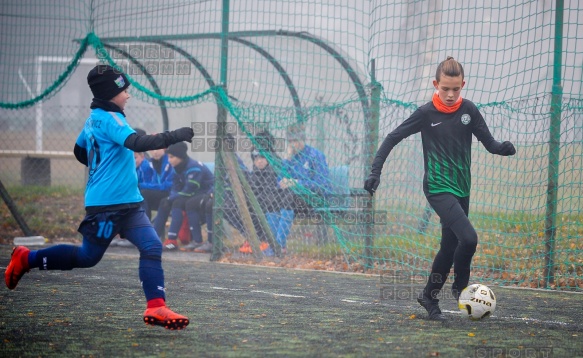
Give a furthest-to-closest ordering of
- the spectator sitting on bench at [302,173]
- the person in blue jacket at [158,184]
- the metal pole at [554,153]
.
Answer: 1. the person in blue jacket at [158,184]
2. the spectator sitting on bench at [302,173]
3. the metal pole at [554,153]

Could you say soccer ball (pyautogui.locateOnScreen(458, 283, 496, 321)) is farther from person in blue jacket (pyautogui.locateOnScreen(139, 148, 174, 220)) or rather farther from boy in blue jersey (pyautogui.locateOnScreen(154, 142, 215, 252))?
person in blue jacket (pyautogui.locateOnScreen(139, 148, 174, 220))

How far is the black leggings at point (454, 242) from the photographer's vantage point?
5.68 metres

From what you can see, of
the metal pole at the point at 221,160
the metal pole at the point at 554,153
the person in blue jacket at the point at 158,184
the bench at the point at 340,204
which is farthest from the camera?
the person in blue jacket at the point at 158,184

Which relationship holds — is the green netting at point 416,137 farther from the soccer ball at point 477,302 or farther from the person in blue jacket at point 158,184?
the soccer ball at point 477,302

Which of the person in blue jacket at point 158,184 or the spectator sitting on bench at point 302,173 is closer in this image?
the spectator sitting on bench at point 302,173

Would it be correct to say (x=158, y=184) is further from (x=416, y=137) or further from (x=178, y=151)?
(x=416, y=137)

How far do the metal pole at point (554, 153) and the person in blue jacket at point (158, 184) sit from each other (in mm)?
5398

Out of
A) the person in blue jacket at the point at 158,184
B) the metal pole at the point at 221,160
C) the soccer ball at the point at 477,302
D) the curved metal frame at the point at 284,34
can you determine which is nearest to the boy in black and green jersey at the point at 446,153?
the soccer ball at the point at 477,302

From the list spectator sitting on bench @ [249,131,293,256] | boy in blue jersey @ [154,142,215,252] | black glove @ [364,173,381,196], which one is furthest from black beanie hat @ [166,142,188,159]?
black glove @ [364,173,381,196]

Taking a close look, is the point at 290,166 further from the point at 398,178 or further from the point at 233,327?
the point at 233,327

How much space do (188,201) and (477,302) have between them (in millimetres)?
6000

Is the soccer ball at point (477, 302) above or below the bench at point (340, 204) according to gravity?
below

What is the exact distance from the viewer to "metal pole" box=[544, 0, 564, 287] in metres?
7.87

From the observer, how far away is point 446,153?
5.90 m
